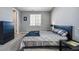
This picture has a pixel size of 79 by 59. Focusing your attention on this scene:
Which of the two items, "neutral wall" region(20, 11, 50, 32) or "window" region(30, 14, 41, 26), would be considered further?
"window" region(30, 14, 41, 26)

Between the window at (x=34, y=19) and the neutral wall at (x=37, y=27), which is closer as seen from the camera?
the neutral wall at (x=37, y=27)

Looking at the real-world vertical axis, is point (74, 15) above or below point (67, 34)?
above

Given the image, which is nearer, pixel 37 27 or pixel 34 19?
pixel 37 27

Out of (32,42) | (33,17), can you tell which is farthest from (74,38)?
(33,17)

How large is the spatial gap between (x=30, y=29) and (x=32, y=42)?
397cm

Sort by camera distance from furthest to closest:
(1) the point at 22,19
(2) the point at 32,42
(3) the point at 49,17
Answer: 1. (1) the point at 22,19
2. (3) the point at 49,17
3. (2) the point at 32,42

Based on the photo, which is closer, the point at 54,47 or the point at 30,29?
the point at 54,47

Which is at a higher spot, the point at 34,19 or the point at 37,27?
the point at 34,19

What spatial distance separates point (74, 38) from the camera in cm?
316
